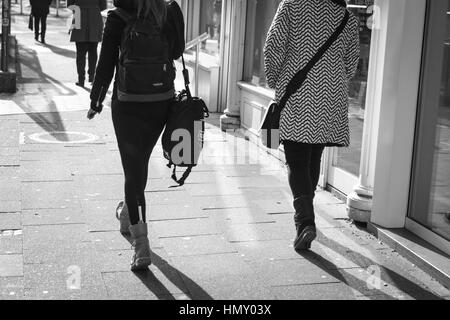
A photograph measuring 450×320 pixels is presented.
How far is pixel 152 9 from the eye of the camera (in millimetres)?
4379

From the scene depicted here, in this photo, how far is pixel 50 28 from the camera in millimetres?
24281

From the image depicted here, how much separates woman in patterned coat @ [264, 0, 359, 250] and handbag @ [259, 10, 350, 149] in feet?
0.08

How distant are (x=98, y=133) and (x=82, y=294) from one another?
4.72 metres

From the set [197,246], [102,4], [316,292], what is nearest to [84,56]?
[102,4]

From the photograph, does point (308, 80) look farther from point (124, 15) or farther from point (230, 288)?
point (230, 288)

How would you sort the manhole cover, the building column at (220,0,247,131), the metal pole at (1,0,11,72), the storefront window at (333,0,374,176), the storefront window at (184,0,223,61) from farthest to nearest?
the metal pole at (1,0,11,72)
the storefront window at (184,0,223,61)
the building column at (220,0,247,131)
the manhole cover
the storefront window at (333,0,374,176)

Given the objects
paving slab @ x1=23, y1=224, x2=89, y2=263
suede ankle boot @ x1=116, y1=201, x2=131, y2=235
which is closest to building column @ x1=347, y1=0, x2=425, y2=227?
suede ankle boot @ x1=116, y1=201, x2=131, y2=235

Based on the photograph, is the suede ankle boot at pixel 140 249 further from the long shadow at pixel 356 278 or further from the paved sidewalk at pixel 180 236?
the long shadow at pixel 356 278

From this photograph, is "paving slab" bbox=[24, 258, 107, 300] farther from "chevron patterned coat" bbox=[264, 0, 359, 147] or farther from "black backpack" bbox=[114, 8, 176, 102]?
"chevron patterned coat" bbox=[264, 0, 359, 147]

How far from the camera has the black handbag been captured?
15.0 feet

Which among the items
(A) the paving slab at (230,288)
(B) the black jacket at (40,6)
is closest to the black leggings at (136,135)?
(A) the paving slab at (230,288)

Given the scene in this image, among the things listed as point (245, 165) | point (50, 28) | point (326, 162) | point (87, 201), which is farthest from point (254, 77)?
point (50, 28)

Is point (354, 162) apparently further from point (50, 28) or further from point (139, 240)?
point (50, 28)
